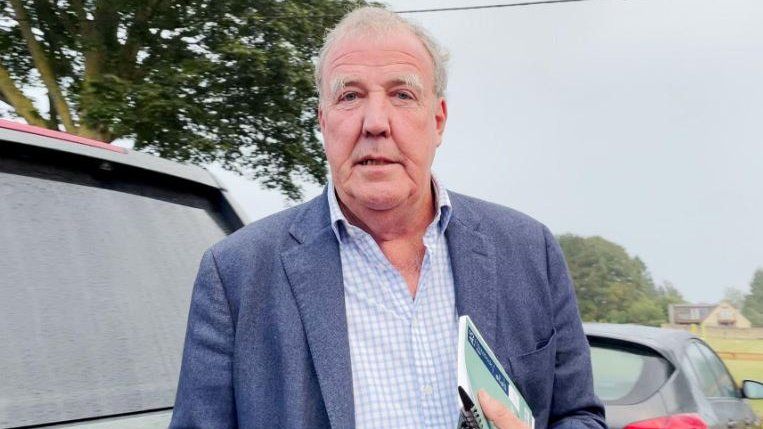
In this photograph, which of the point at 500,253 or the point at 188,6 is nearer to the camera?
the point at 500,253

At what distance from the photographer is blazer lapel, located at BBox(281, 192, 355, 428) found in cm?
179

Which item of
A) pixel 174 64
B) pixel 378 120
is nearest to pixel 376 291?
pixel 378 120

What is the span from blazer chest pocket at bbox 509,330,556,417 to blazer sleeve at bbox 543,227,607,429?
3 cm

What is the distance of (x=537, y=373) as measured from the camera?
1.90 metres

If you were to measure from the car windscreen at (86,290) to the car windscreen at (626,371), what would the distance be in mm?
3096

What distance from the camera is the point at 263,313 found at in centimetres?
187

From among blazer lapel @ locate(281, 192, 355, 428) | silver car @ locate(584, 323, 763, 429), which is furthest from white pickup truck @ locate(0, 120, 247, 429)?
silver car @ locate(584, 323, 763, 429)

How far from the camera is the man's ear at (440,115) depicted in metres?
2.13

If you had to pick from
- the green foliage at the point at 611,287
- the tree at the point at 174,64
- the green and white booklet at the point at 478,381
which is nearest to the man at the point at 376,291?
the green and white booklet at the point at 478,381

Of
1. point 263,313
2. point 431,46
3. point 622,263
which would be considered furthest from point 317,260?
point 622,263

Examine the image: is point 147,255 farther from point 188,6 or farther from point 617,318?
point 617,318

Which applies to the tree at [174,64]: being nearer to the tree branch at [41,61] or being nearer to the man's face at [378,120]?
the tree branch at [41,61]

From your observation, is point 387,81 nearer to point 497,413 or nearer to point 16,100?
point 497,413

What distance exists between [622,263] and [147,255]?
2450 centimetres
